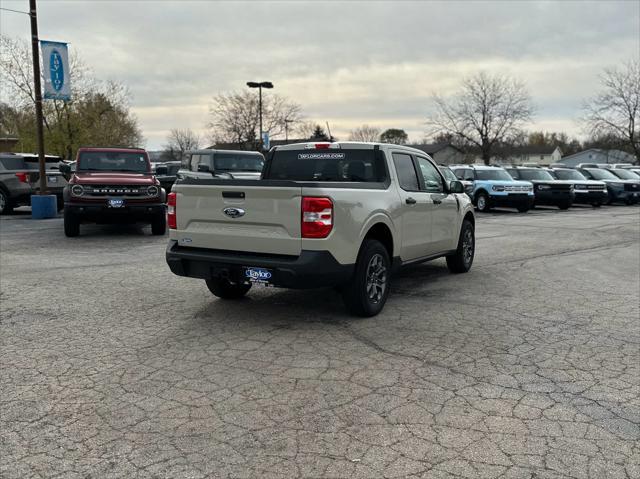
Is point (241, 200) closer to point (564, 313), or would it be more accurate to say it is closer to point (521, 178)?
point (564, 313)

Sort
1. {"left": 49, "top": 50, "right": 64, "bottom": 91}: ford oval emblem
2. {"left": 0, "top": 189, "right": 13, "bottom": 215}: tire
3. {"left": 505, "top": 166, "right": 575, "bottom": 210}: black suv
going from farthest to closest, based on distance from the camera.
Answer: {"left": 505, "top": 166, "right": 575, "bottom": 210}: black suv, {"left": 0, "top": 189, "right": 13, "bottom": 215}: tire, {"left": 49, "top": 50, "right": 64, "bottom": 91}: ford oval emblem

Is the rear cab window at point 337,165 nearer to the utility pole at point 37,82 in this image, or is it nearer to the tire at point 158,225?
the tire at point 158,225

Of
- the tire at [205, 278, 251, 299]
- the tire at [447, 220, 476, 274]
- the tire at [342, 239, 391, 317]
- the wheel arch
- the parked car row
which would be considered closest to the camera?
the tire at [342, 239, 391, 317]

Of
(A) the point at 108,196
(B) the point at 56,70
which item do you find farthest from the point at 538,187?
(B) the point at 56,70

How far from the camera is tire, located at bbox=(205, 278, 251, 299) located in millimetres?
6645

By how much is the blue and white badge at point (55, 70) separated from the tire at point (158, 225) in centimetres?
617

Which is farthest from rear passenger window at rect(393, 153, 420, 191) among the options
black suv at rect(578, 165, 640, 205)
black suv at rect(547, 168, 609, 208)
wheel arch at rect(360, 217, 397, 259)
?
black suv at rect(578, 165, 640, 205)

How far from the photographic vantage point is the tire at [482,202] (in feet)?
71.3

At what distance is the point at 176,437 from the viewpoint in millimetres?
3348

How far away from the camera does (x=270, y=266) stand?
5320 millimetres

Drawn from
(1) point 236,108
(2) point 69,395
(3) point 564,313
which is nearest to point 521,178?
(3) point 564,313

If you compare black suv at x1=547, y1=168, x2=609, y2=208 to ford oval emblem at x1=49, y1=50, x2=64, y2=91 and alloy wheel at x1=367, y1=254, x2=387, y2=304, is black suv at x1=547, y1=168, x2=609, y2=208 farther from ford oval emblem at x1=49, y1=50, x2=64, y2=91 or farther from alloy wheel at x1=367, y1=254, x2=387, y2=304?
alloy wheel at x1=367, y1=254, x2=387, y2=304

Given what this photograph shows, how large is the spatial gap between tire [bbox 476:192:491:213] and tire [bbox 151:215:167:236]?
13.2m

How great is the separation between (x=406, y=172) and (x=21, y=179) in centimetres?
1428
